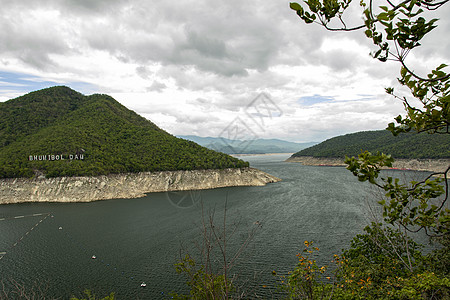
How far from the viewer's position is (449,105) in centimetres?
237

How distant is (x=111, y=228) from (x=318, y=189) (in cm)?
4367

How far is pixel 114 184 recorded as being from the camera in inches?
2077

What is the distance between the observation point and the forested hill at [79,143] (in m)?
52.5

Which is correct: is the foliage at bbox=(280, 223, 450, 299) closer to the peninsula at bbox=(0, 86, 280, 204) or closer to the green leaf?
the green leaf

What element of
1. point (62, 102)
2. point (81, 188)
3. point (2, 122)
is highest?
point (62, 102)

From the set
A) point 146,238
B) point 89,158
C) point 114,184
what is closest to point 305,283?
point 146,238

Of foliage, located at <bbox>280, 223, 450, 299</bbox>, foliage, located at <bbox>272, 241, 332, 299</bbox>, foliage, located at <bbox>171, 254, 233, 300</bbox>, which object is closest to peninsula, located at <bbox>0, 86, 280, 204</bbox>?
foliage, located at <bbox>171, 254, 233, 300</bbox>

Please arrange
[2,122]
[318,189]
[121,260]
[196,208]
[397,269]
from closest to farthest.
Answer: [397,269] → [121,260] → [196,208] → [318,189] → [2,122]

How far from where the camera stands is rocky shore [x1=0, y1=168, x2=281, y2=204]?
4722 cm

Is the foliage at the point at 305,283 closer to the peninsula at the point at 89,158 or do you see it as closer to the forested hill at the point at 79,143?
the peninsula at the point at 89,158

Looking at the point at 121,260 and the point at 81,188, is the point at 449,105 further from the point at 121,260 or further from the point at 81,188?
the point at 81,188

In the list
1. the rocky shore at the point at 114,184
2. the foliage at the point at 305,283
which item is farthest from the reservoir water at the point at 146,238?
the rocky shore at the point at 114,184

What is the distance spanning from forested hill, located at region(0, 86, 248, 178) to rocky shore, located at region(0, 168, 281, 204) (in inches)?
59.9

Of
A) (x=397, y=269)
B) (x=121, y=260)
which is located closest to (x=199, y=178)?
(x=121, y=260)
